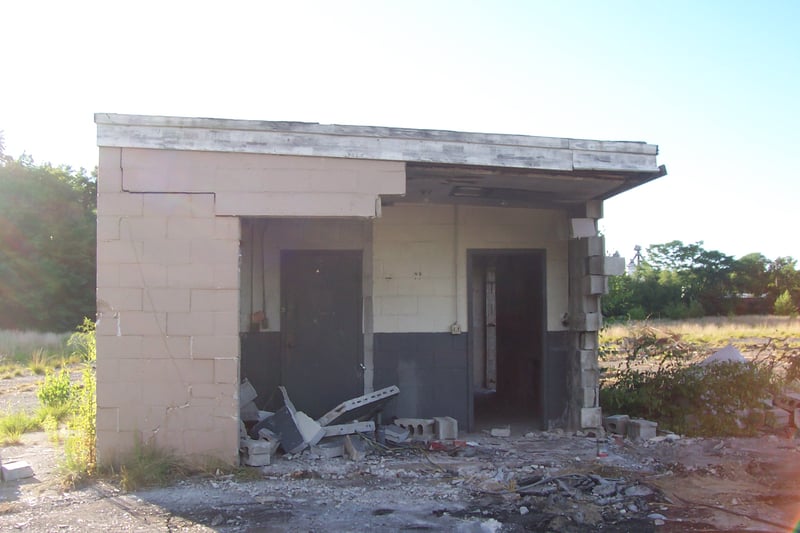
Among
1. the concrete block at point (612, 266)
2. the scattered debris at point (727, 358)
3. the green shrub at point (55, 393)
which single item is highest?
the concrete block at point (612, 266)

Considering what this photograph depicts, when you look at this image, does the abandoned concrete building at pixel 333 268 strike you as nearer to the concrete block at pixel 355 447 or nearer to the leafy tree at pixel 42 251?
the concrete block at pixel 355 447

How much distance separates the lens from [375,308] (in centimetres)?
924

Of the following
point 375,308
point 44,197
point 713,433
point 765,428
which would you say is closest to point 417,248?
point 375,308

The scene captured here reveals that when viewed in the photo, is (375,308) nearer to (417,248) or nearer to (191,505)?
(417,248)

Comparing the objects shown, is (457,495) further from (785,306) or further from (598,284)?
(785,306)

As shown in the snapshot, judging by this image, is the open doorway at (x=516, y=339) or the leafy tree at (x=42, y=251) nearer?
the open doorway at (x=516, y=339)

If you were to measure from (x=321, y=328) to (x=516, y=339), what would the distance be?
348 cm

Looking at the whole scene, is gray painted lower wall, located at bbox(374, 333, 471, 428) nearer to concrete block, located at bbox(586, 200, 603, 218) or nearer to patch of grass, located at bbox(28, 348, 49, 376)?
concrete block, located at bbox(586, 200, 603, 218)

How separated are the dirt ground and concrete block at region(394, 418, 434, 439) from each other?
643 millimetres

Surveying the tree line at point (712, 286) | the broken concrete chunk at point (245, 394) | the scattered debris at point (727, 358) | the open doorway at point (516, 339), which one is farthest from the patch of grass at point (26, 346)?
the tree line at point (712, 286)

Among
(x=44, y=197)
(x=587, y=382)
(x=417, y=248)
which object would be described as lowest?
(x=587, y=382)

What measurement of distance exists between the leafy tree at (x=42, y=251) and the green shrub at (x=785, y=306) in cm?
3991

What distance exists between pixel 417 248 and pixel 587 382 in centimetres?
295

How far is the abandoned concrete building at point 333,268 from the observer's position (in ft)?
22.7
